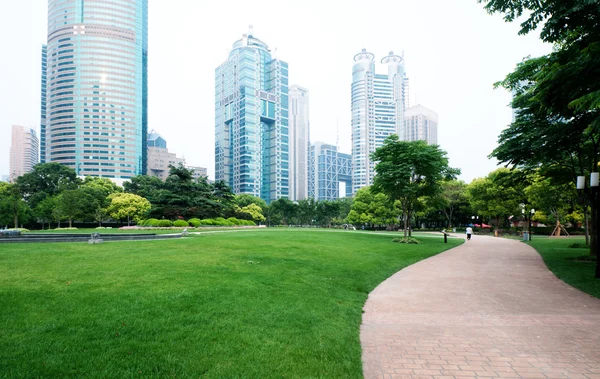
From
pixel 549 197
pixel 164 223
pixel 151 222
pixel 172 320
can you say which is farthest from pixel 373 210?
pixel 172 320

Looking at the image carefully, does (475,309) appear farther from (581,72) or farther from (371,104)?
(371,104)

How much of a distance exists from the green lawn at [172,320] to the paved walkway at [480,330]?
59 cm

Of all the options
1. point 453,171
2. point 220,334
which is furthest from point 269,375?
point 453,171

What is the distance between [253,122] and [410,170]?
12711 centimetres

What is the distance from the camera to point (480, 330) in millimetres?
5586

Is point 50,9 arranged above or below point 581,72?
above

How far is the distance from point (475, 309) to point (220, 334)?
5.49m

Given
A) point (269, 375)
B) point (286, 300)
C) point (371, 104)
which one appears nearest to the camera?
point (269, 375)

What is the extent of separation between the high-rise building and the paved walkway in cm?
17096

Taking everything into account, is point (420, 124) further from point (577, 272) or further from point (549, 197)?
point (577, 272)

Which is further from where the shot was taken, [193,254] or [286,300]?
[193,254]

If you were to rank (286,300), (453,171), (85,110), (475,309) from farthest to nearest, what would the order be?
1. (85,110)
2. (453,171)
3. (475,309)
4. (286,300)

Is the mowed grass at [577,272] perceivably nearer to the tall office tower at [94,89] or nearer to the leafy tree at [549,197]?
the leafy tree at [549,197]

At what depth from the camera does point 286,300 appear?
253 inches
